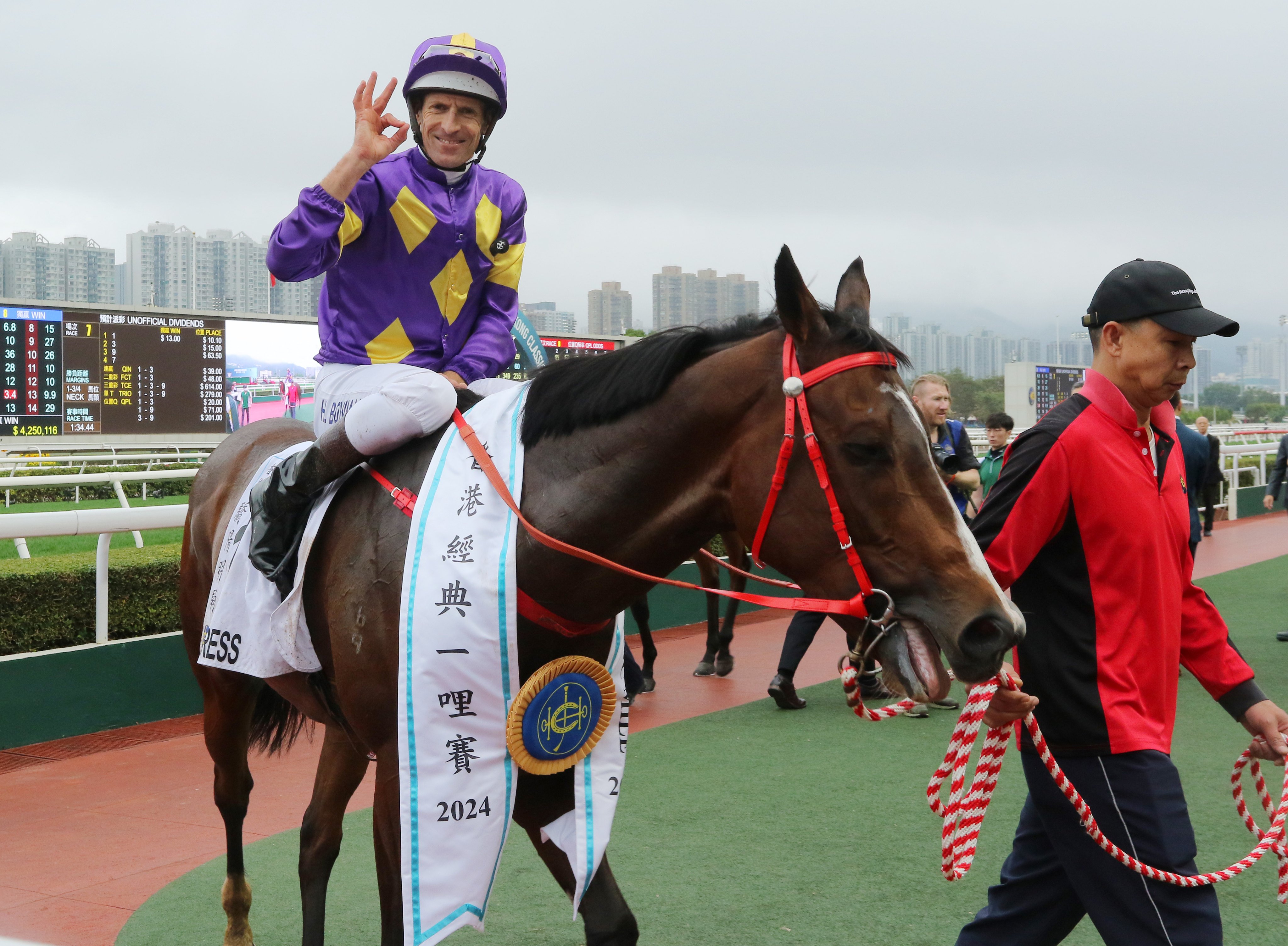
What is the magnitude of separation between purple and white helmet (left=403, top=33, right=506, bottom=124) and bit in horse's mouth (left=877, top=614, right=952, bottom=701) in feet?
5.14

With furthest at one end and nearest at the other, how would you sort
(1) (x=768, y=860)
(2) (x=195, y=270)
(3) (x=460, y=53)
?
1. (2) (x=195, y=270)
2. (1) (x=768, y=860)
3. (3) (x=460, y=53)

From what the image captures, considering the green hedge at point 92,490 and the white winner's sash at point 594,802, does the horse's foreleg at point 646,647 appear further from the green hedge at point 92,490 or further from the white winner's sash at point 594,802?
the green hedge at point 92,490

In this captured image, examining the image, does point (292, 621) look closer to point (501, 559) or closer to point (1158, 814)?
point (501, 559)

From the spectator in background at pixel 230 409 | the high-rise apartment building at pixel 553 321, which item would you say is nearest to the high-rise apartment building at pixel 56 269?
the high-rise apartment building at pixel 553 321

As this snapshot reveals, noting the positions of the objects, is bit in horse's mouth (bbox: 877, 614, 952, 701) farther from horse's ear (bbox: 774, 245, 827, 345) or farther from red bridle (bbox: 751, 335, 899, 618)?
horse's ear (bbox: 774, 245, 827, 345)

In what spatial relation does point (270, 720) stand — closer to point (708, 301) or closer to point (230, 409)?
point (708, 301)

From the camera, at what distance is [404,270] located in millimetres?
2537

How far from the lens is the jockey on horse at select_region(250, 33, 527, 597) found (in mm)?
2238

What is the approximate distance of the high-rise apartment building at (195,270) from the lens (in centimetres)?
3928

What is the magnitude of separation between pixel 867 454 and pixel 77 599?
4.71m

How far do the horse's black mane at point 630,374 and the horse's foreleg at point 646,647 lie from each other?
3881 mm

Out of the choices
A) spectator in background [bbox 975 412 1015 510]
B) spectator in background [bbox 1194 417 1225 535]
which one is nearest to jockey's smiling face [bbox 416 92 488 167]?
spectator in background [bbox 975 412 1015 510]

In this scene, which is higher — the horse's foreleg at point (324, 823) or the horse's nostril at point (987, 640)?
the horse's nostril at point (987, 640)

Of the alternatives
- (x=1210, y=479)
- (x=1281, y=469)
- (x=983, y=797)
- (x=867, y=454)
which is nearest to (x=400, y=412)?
(x=867, y=454)
